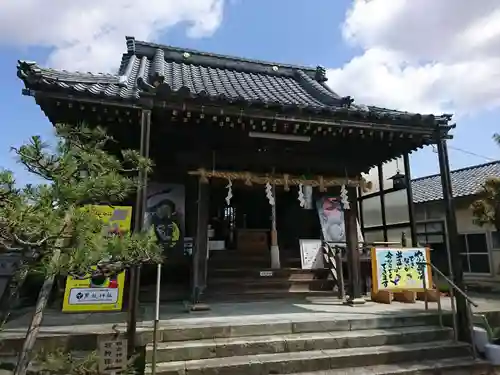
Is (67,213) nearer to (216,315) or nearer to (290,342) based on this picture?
(290,342)

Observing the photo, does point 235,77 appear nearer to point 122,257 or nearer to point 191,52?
point 191,52

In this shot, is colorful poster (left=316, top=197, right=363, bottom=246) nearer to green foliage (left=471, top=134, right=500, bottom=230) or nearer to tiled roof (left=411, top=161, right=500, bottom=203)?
green foliage (left=471, top=134, right=500, bottom=230)

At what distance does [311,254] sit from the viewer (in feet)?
27.5

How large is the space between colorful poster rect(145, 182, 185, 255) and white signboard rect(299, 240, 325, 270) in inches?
115

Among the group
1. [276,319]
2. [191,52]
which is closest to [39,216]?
[276,319]

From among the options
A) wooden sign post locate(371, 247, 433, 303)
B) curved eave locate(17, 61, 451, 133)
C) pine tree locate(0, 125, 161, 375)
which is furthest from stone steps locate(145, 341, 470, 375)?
curved eave locate(17, 61, 451, 133)

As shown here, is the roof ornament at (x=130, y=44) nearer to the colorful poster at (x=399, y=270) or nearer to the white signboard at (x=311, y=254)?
the white signboard at (x=311, y=254)

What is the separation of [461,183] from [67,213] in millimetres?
15275

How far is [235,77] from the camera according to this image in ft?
34.6

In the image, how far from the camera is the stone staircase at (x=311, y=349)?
432 cm

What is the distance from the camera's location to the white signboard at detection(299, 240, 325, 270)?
8.30m

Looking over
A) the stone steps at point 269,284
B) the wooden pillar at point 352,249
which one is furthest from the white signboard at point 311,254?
the wooden pillar at point 352,249

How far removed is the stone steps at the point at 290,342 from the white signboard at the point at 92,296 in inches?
73.5

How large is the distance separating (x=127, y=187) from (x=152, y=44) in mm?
8785
